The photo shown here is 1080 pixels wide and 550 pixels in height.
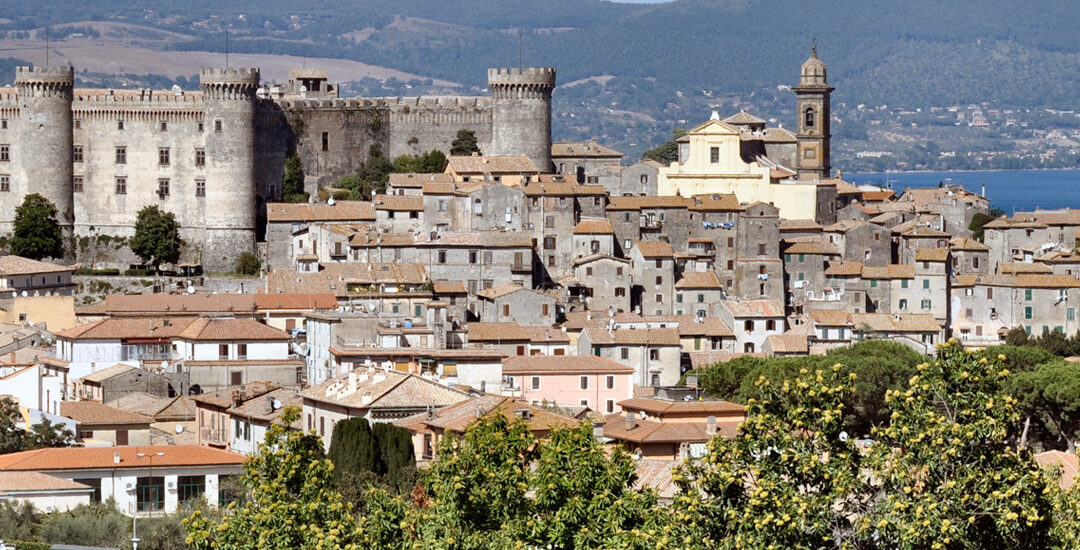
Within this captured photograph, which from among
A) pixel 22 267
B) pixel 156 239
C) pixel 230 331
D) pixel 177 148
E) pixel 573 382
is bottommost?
pixel 573 382

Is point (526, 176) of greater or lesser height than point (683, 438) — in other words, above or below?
above

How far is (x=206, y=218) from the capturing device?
80875 millimetres

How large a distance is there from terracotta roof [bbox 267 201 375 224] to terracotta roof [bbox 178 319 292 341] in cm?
1449

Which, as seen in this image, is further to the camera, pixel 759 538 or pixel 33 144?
pixel 33 144

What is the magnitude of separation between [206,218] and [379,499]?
2069 inches

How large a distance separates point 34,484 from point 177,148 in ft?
132

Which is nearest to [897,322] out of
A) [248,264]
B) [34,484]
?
[248,264]

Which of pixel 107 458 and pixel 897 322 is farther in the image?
pixel 897 322

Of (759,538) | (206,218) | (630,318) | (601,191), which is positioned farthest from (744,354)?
(759,538)

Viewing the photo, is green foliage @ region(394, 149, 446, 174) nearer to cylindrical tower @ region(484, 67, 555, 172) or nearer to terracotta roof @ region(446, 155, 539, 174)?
cylindrical tower @ region(484, 67, 555, 172)

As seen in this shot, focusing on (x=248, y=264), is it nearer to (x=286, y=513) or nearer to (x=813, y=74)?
(x=813, y=74)

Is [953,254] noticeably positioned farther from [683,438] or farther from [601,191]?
[683,438]

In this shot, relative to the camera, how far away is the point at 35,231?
79.8m

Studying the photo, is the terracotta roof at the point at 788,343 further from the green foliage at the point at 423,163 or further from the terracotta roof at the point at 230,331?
the green foliage at the point at 423,163
